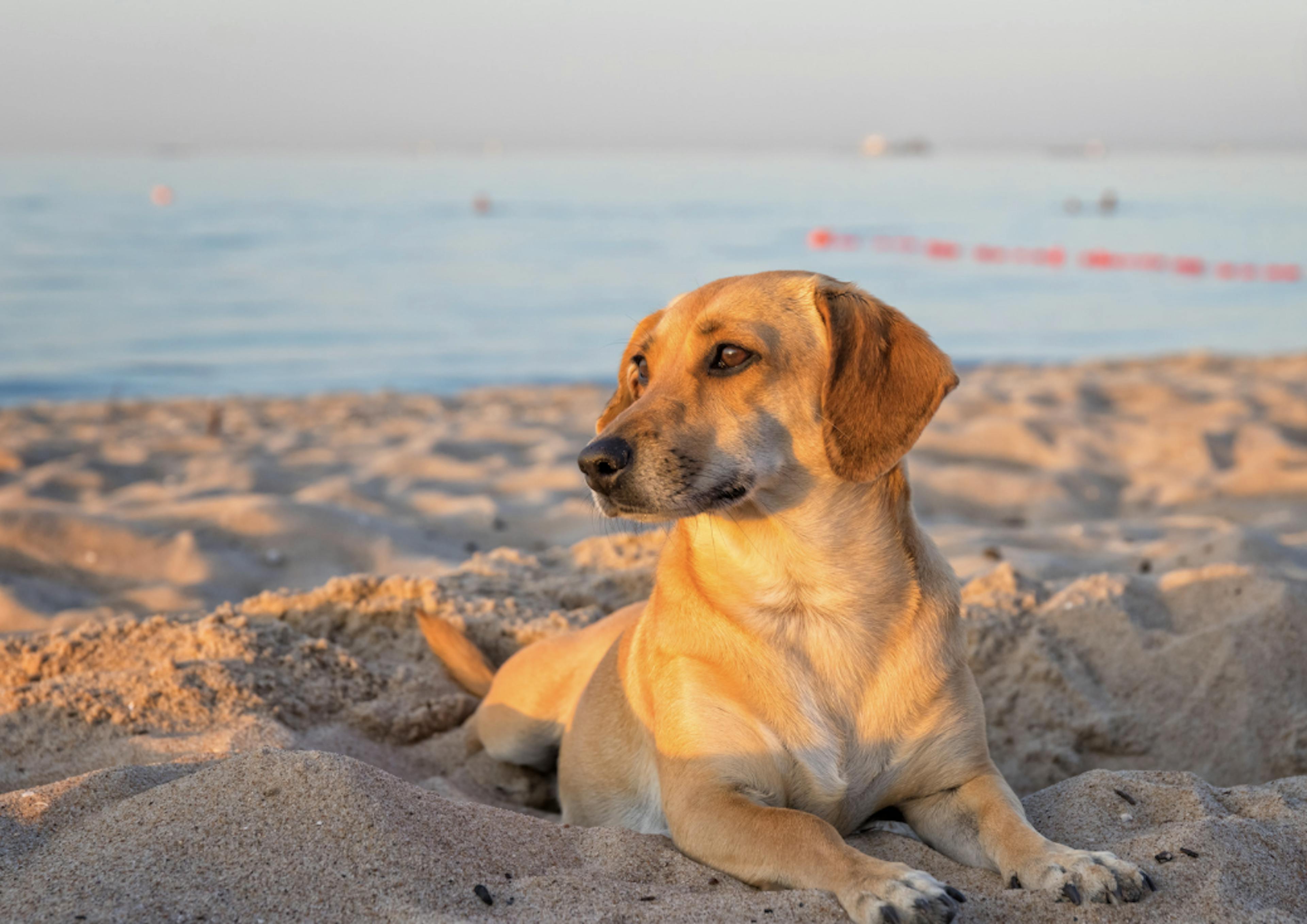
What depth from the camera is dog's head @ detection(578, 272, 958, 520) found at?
3.29 metres

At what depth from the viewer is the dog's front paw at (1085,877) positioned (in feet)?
9.63

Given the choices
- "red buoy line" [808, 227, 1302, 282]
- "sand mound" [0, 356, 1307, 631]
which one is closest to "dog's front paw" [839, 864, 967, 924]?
"sand mound" [0, 356, 1307, 631]

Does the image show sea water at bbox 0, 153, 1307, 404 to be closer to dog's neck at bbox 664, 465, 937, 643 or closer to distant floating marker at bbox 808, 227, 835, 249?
distant floating marker at bbox 808, 227, 835, 249

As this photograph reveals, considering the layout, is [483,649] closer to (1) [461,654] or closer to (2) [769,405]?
(1) [461,654]

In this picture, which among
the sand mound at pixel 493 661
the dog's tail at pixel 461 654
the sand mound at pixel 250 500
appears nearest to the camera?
the sand mound at pixel 493 661

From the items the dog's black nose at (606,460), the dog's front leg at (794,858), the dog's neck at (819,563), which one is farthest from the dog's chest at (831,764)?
the dog's black nose at (606,460)

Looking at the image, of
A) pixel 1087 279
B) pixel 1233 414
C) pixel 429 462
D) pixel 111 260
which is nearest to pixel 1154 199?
pixel 1087 279

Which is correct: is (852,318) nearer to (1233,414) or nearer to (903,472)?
(903,472)

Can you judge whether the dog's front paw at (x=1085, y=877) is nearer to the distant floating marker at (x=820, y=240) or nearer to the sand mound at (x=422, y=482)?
the sand mound at (x=422, y=482)

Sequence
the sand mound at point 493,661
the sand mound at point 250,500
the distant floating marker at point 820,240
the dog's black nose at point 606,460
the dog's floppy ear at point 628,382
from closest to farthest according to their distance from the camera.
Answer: the dog's black nose at point 606,460 < the dog's floppy ear at point 628,382 < the sand mound at point 493,661 < the sand mound at point 250,500 < the distant floating marker at point 820,240

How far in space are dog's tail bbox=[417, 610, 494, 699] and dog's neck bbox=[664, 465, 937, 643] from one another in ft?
5.89

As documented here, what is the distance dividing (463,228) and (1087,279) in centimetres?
2021

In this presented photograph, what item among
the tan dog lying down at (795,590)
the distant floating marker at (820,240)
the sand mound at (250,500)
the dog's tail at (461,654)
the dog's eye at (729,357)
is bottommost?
the sand mound at (250,500)

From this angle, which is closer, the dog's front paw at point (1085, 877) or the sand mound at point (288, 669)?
the dog's front paw at point (1085, 877)
